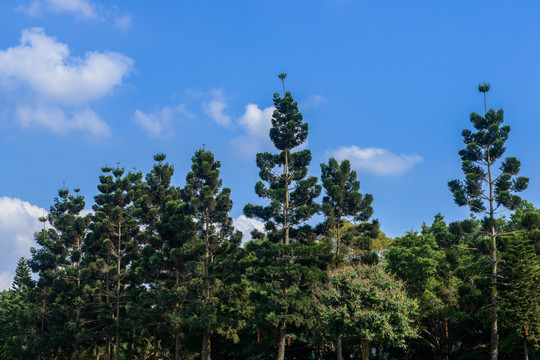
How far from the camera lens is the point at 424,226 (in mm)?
40875

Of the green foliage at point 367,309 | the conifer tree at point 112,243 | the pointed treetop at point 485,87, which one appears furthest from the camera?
the conifer tree at point 112,243

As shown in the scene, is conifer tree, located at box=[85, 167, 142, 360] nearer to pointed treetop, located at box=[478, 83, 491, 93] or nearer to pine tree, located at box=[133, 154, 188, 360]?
pine tree, located at box=[133, 154, 188, 360]

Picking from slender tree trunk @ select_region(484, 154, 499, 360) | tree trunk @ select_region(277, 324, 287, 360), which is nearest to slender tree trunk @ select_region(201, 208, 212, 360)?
tree trunk @ select_region(277, 324, 287, 360)

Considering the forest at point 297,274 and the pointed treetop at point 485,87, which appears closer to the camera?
the forest at point 297,274

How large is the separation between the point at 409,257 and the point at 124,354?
2924 centimetres

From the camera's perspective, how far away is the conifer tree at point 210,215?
32312 millimetres

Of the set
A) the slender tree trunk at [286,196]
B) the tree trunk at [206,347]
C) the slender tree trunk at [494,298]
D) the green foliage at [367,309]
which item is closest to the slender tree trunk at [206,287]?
the tree trunk at [206,347]

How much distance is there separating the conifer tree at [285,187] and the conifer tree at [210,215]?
248 centimetres

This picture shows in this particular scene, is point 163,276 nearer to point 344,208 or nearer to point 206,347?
point 206,347

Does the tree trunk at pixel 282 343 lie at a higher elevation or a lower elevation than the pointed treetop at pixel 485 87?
lower

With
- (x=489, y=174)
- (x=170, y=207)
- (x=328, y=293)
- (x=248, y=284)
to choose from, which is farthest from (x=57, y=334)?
(x=489, y=174)

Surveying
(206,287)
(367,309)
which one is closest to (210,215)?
(206,287)

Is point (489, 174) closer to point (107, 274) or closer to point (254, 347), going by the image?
point (254, 347)

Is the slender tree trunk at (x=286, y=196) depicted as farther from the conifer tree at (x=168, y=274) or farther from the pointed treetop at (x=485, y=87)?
the pointed treetop at (x=485, y=87)
